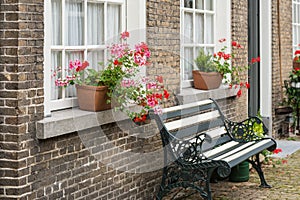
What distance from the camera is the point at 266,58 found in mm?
11211

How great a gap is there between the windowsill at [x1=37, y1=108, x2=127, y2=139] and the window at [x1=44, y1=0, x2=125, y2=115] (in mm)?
131

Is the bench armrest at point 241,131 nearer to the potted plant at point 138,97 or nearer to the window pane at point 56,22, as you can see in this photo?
the potted plant at point 138,97

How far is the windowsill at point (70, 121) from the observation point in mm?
4926

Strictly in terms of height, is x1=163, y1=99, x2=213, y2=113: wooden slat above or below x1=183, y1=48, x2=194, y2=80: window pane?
below

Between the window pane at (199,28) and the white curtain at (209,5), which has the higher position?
the white curtain at (209,5)

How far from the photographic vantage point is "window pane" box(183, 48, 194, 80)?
809 cm

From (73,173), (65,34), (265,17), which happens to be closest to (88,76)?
(65,34)

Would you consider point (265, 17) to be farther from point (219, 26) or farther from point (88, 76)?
point (88, 76)

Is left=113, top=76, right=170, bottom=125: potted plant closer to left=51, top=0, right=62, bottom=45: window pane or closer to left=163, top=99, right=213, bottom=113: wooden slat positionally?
left=163, top=99, right=213, bottom=113: wooden slat

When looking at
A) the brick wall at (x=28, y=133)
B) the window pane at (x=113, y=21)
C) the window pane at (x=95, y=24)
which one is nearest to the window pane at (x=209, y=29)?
the window pane at (x=113, y=21)

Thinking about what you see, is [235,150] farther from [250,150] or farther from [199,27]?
[199,27]

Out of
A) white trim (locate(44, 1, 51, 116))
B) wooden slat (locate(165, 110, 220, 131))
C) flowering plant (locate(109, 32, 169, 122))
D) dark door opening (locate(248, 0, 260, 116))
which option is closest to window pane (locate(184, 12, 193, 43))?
wooden slat (locate(165, 110, 220, 131))

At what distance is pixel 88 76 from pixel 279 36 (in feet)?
21.5

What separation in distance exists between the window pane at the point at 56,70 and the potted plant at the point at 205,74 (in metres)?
2.81
